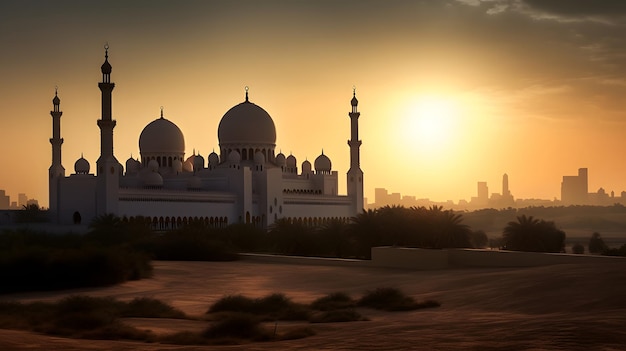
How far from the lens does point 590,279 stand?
1917 centimetres

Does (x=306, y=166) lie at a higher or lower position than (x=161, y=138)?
lower

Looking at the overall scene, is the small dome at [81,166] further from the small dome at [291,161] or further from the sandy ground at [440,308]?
the sandy ground at [440,308]

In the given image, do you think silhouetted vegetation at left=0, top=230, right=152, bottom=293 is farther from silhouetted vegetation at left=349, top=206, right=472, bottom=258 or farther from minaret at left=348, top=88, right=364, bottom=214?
minaret at left=348, top=88, right=364, bottom=214

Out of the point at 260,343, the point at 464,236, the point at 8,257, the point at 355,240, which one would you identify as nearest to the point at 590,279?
the point at 260,343

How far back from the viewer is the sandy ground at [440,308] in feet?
42.3

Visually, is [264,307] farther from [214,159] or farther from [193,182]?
[214,159]

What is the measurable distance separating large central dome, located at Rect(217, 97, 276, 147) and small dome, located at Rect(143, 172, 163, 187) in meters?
8.41

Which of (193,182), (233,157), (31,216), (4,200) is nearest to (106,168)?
(31,216)

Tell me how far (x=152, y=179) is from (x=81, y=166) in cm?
566

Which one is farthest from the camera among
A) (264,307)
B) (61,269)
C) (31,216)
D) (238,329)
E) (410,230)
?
(31,216)

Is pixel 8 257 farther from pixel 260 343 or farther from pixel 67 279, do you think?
pixel 260 343

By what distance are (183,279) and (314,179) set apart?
48456 millimetres

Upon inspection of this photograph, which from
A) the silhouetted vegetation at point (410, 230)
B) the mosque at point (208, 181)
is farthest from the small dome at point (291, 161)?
the silhouetted vegetation at point (410, 230)

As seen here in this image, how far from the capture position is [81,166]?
2574 inches
